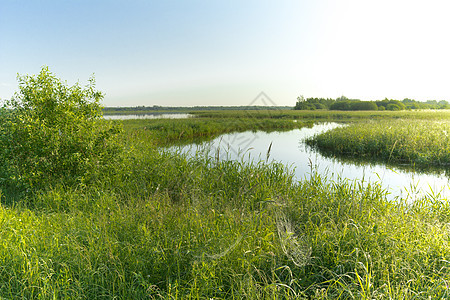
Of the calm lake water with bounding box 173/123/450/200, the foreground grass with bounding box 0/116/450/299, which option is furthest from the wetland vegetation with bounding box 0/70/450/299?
the calm lake water with bounding box 173/123/450/200

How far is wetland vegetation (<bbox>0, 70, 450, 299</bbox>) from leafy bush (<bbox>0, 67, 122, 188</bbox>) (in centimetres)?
3

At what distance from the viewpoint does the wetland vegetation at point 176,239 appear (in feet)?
9.04

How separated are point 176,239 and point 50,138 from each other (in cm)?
420

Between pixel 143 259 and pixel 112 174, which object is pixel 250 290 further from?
pixel 112 174

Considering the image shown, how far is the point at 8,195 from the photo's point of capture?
236 inches

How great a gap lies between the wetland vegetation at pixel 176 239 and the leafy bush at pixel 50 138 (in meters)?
0.03

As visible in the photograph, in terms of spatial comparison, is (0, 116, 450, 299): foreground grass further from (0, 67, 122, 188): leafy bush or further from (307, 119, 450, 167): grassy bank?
(307, 119, 450, 167): grassy bank

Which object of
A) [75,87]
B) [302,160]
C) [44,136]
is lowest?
[302,160]

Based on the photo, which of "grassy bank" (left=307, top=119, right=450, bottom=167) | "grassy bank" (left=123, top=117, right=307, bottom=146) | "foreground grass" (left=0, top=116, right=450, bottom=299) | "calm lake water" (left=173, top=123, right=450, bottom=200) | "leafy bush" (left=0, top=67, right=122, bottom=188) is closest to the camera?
"foreground grass" (left=0, top=116, right=450, bottom=299)

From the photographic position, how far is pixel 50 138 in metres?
5.68

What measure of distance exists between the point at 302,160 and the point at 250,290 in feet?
36.9

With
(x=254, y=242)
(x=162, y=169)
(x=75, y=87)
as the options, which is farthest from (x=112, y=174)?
(x=254, y=242)

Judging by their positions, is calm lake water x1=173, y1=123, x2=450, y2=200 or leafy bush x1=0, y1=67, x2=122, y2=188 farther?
calm lake water x1=173, y1=123, x2=450, y2=200

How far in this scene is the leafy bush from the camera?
5.59m
